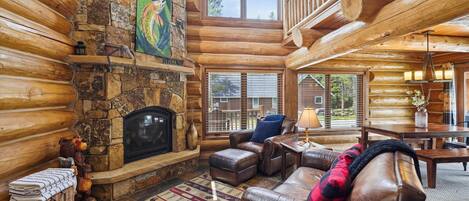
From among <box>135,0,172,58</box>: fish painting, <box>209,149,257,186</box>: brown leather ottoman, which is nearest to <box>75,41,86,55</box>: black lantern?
<box>135,0,172,58</box>: fish painting

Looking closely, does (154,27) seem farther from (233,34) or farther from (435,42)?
(435,42)

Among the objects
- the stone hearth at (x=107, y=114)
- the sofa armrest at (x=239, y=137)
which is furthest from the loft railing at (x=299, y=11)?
the stone hearth at (x=107, y=114)

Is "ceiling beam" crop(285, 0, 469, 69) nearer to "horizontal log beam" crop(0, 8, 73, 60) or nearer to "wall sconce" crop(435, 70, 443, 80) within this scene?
"wall sconce" crop(435, 70, 443, 80)

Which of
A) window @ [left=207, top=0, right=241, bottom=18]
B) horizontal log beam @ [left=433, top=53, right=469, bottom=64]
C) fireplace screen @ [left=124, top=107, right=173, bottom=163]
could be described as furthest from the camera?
horizontal log beam @ [left=433, top=53, right=469, bottom=64]

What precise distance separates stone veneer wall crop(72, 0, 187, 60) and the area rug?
213 centimetres

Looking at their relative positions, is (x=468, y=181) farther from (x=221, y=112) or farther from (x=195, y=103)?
(x=195, y=103)

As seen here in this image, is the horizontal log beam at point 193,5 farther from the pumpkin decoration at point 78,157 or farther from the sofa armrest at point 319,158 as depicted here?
the sofa armrest at point 319,158

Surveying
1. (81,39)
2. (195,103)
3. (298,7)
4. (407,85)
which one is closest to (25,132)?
(81,39)

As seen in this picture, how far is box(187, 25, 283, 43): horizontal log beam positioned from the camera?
186 inches

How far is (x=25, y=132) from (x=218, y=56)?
3269mm

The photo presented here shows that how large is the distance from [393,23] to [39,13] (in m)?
3.54

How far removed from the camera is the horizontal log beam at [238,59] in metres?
4.70

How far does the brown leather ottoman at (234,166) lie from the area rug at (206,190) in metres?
0.09

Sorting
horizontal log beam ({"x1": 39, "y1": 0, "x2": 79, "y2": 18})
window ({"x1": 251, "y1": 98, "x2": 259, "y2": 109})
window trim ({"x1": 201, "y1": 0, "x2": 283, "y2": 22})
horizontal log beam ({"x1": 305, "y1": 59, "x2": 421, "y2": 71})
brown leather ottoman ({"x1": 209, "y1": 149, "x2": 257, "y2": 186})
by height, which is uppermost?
window trim ({"x1": 201, "y1": 0, "x2": 283, "y2": 22})
